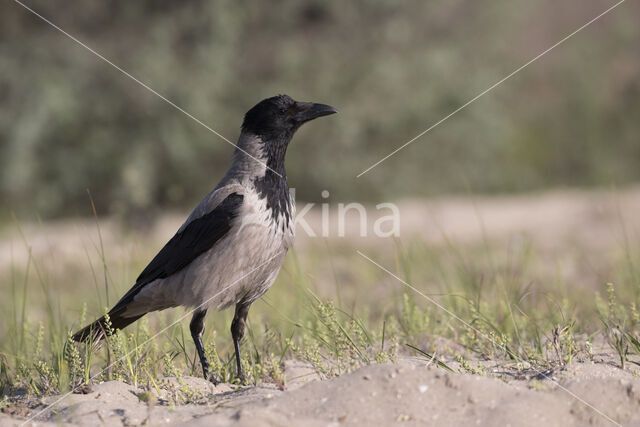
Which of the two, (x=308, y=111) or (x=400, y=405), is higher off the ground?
(x=308, y=111)

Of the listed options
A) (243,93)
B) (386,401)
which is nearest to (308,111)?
(386,401)

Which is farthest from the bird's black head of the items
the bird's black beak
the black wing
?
the black wing

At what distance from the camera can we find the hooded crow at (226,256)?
3.81m

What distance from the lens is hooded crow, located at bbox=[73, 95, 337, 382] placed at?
3.81m

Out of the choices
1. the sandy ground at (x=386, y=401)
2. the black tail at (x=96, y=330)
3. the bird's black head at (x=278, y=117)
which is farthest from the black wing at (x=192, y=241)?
the sandy ground at (x=386, y=401)

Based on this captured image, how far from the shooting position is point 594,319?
454cm

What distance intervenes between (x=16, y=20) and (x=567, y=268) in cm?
1061

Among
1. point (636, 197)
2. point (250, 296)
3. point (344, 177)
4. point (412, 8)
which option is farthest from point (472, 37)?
point (250, 296)

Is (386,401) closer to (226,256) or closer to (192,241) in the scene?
(226,256)

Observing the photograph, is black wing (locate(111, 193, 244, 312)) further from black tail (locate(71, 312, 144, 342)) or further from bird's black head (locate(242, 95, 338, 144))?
bird's black head (locate(242, 95, 338, 144))

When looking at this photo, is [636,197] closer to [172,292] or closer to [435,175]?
[435,175]

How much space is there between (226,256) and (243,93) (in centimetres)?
970

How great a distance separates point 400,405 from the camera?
8.71ft

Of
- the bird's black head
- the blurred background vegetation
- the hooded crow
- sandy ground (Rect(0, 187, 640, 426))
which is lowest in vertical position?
sandy ground (Rect(0, 187, 640, 426))
